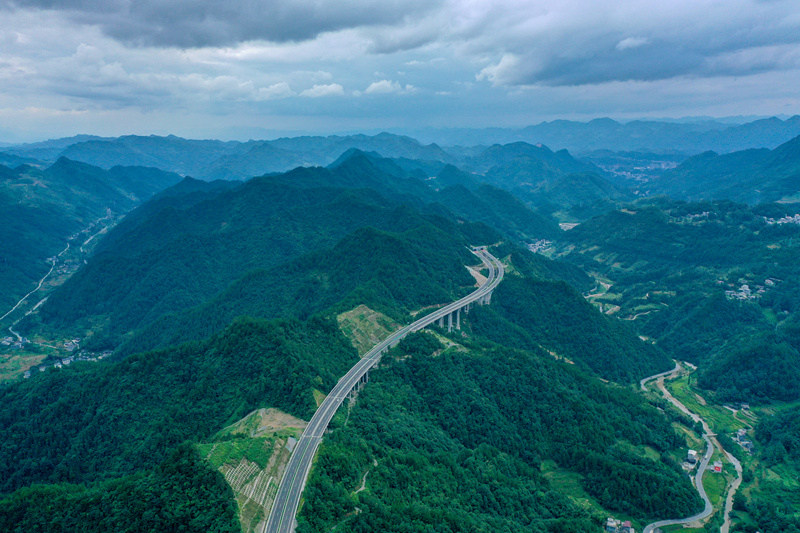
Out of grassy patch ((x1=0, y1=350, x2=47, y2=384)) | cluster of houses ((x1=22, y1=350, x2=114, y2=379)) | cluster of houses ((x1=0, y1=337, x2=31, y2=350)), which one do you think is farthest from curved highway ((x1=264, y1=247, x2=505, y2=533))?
cluster of houses ((x1=0, y1=337, x2=31, y2=350))

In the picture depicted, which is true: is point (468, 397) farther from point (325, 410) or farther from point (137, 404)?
point (137, 404)

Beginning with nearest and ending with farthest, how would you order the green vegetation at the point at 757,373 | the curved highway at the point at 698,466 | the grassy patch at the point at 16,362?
the curved highway at the point at 698,466 → the green vegetation at the point at 757,373 → the grassy patch at the point at 16,362

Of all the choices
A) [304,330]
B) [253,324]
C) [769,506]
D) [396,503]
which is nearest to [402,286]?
[304,330]

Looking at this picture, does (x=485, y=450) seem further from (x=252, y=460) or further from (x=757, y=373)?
(x=757, y=373)

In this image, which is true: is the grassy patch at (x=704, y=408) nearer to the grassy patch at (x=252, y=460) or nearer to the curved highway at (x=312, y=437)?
the curved highway at (x=312, y=437)

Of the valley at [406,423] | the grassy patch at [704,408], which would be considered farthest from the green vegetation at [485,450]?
the grassy patch at [704,408]

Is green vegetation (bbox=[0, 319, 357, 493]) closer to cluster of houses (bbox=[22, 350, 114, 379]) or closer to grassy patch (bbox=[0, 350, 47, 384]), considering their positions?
grassy patch (bbox=[0, 350, 47, 384])

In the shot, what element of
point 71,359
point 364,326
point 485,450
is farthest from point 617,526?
point 71,359
